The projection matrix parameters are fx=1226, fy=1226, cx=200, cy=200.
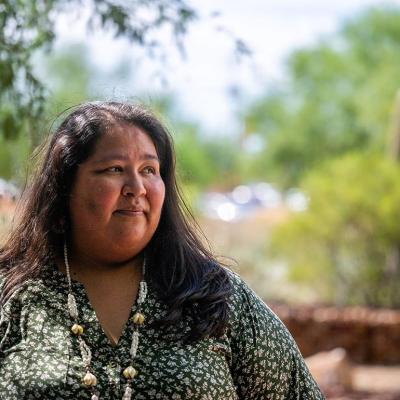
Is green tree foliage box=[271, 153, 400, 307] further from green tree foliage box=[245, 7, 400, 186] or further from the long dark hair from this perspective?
green tree foliage box=[245, 7, 400, 186]

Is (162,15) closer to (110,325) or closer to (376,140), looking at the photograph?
(110,325)

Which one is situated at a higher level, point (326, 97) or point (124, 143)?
point (326, 97)

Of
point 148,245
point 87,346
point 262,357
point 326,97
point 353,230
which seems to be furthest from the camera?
point 326,97

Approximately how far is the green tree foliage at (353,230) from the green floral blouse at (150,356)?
1187 centimetres

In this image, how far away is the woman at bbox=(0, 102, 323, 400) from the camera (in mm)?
3309

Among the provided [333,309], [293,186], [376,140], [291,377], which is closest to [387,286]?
[333,309]

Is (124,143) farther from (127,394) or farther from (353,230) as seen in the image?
(353,230)

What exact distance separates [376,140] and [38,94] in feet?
92.1

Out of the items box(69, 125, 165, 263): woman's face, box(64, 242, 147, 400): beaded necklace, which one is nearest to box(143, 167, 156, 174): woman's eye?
box(69, 125, 165, 263): woman's face

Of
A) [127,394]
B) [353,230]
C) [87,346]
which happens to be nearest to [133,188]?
[87,346]

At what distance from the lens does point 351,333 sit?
1396 centimetres

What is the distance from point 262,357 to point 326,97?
40.6 m

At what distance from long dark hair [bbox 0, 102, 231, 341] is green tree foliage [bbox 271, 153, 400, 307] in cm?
1180

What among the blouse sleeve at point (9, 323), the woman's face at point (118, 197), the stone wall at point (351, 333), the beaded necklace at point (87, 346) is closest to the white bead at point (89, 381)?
the beaded necklace at point (87, 346)
